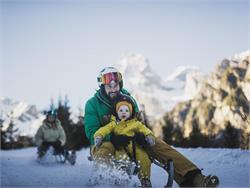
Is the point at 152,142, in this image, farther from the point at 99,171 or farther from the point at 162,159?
the point at 99,171


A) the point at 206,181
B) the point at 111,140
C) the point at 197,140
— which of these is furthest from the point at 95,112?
the point at 197,140

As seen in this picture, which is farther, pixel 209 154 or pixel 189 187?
pixel 209 154

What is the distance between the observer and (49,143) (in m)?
9.92

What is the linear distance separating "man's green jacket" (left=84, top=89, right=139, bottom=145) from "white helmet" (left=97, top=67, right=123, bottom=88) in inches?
8.0

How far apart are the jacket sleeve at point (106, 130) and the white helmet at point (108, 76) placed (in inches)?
33.4

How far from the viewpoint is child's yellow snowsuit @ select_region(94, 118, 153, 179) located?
485cm

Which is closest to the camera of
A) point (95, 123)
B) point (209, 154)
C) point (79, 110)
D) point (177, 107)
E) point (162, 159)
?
point (162, 159)

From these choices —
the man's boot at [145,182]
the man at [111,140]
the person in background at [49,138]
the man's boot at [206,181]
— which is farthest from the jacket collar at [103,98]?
the person in background at [49,138]

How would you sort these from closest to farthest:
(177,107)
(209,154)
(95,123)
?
(95,123), (209,154), (177,107)

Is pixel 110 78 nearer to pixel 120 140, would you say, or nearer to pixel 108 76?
pixel 108 76

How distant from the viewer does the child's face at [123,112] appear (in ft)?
17.1

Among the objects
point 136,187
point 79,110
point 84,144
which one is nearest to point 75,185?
point 136,187

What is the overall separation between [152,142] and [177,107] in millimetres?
150383

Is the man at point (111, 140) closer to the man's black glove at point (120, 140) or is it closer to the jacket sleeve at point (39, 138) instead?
the man's black glove at point (120, 140)
